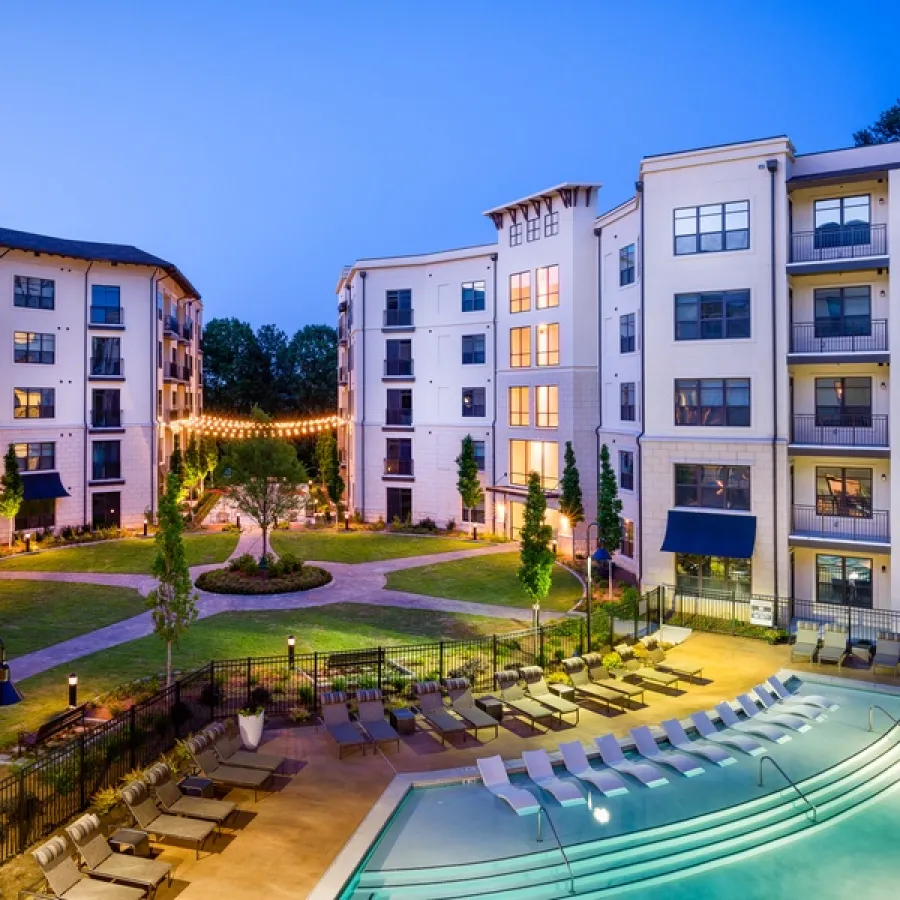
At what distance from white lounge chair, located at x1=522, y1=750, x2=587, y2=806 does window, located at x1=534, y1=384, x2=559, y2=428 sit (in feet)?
86.8

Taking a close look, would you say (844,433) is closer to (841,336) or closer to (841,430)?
(841,430)

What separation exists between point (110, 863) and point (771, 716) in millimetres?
14100

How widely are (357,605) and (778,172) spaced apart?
20.8 m

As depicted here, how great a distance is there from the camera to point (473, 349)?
4659cm

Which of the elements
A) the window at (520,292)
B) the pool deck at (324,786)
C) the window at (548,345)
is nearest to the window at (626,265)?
the window at (548,345)

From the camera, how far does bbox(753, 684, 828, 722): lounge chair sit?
19.0 meters

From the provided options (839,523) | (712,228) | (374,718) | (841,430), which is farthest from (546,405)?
(374,718)

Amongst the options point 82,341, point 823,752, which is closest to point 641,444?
point 823,752

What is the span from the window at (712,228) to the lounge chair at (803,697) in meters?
15.0

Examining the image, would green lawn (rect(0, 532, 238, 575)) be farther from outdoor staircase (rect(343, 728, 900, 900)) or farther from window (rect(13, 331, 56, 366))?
outdoor staircase (rect(343, 728, 900, 900))

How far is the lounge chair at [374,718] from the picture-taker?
16812 mm

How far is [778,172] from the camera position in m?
27.5

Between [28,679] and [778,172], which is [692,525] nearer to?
[778,172]

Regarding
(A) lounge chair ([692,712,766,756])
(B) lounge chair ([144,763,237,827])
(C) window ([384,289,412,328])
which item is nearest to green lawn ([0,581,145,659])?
(B) lounge chair ([144,763,237,827])
